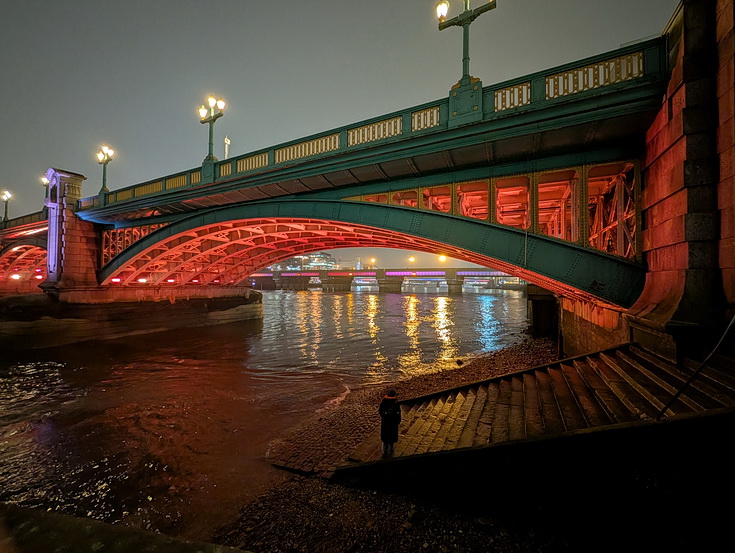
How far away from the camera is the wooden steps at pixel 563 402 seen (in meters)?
4.12

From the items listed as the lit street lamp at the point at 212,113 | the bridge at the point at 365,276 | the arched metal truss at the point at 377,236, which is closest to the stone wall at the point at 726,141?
the arched metal truss at the point at 377,236

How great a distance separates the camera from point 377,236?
17219mm

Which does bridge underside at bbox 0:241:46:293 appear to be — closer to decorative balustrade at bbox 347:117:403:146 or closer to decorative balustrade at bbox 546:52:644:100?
decorative balustrade at bbox 347:117:403:146

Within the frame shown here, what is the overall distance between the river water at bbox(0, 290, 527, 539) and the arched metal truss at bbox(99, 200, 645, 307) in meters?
5.75

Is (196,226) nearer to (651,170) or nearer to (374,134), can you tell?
(374,134)

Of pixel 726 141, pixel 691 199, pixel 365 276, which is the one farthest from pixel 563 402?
pixel 365 276

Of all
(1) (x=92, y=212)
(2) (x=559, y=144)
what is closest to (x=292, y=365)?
(2) (x=559, y=144)

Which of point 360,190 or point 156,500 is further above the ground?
point 360,190

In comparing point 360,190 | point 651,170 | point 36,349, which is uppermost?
point 360,190

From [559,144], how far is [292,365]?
12.9 meters

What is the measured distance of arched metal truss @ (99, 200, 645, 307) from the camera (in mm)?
7730

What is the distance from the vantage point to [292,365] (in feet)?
47.1

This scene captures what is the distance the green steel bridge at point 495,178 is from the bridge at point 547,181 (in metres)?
0.04

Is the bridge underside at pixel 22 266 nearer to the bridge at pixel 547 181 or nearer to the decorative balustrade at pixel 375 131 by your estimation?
the bridge at pixel 547 181
